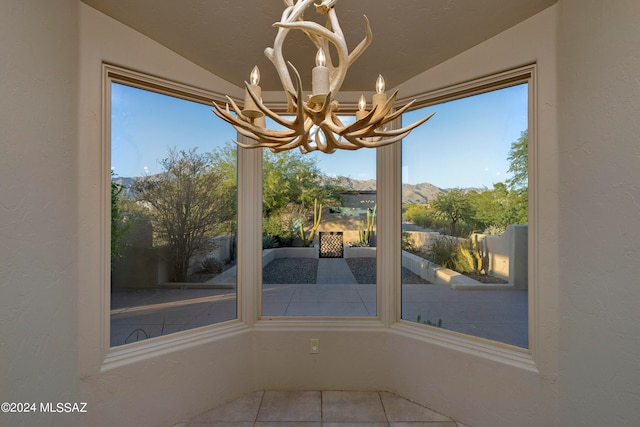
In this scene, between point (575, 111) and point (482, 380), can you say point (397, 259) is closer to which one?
point (482, 380)

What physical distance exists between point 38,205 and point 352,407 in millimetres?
2161

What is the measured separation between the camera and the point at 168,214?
191cm

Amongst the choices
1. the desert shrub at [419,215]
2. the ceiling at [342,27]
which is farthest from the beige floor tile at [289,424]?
the ceiling at [342,27]

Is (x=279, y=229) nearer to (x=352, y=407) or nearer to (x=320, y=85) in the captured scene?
(x=352, y=407)

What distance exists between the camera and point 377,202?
223 cm

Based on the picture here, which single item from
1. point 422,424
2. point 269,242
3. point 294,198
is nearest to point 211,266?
point 269,242

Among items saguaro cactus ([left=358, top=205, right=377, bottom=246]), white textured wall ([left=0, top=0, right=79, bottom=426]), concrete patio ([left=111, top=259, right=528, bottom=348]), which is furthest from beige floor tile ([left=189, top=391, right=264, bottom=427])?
saguaro cactus ([left=358, top=205, right=377, bottom=246])

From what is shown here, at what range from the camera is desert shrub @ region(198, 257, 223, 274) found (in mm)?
2051

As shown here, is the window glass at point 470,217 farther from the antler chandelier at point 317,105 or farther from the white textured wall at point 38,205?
the white textured wall at point 38,205

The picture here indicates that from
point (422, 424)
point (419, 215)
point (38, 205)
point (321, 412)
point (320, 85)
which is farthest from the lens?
point (419, 215)

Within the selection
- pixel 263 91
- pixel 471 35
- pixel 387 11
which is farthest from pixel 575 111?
pixel 263 91

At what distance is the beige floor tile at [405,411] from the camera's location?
6.05 ft

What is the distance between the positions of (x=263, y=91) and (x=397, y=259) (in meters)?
1.68

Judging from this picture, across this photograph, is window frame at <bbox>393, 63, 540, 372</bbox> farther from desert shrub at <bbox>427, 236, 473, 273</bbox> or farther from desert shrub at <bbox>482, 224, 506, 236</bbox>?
desert shrub at <bbox>427, 236, 473, 273</bbox>
